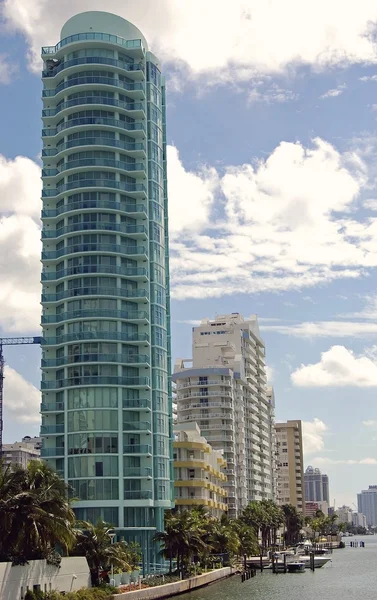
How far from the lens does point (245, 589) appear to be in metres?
99.1

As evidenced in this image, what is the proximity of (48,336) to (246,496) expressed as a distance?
9115cm

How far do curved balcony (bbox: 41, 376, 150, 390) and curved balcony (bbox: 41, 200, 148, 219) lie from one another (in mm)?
22450

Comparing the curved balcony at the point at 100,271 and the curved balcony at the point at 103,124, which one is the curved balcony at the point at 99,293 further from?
the curved balcony at the point at 103,124

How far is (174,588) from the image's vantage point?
8788 centimetres

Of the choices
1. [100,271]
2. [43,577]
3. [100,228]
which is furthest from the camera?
[100,228]

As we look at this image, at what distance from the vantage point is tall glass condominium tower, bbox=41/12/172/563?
109 m

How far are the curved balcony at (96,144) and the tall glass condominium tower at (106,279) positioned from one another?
0.16 metres

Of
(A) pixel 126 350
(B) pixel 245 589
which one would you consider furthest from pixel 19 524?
(A) pixel 126 350

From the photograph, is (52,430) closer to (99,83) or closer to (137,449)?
(137,449)

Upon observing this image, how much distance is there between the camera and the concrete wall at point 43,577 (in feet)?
205

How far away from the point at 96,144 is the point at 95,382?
105 ft

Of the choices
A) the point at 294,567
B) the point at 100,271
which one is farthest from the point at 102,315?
the point at 294,567

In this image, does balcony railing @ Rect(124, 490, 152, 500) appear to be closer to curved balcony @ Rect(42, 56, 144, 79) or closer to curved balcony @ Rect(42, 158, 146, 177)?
curved balcony @ Rect(42, 158, 146, 177)

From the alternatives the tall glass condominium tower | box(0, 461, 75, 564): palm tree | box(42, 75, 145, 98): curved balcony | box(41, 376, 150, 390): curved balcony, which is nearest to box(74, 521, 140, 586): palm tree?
box(0, 461, 75, 564): palm tree
